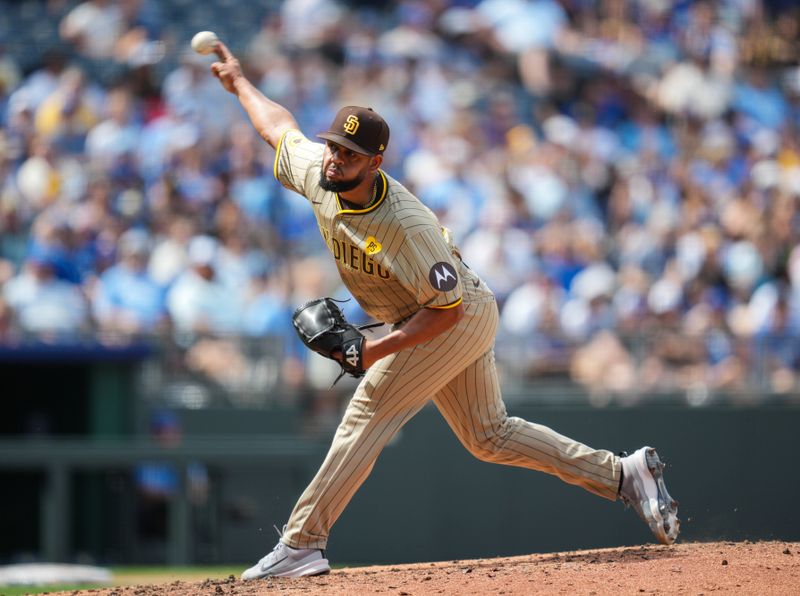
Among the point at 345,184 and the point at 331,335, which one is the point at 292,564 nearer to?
the point at 331,335

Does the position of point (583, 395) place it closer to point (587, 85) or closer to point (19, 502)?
point (19, 502)

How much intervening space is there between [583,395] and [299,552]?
4.50 m

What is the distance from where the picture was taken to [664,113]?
44.6ft

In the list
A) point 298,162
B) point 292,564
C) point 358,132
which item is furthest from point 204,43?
point 292,564

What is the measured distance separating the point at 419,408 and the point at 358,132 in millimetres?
1215

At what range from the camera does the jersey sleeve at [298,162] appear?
5348 mm

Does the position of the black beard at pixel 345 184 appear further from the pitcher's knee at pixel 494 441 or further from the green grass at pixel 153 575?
the green grass at pixel 153 575

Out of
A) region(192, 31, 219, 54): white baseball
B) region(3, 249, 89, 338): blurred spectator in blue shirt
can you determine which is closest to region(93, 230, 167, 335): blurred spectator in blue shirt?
region(3, 249, 89, 338): blurred spectator in blue shirt

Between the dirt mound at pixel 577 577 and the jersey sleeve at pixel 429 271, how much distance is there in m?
1.12

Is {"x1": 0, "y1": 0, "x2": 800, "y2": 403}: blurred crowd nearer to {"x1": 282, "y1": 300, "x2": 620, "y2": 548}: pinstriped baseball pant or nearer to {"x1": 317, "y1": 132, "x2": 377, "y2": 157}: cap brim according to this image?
{"x1": 282, "y1": 300, "x2": 620, "y2": 548}: pinstriped baseball pant

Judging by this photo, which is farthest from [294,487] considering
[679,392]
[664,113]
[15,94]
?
[664,113]

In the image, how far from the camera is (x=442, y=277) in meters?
4.96

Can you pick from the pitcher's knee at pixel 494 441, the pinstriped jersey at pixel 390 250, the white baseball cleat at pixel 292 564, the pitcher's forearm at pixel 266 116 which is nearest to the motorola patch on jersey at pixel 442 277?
the pinstriped jersey at pixel 390 250

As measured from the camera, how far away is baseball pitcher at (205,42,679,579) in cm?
501
